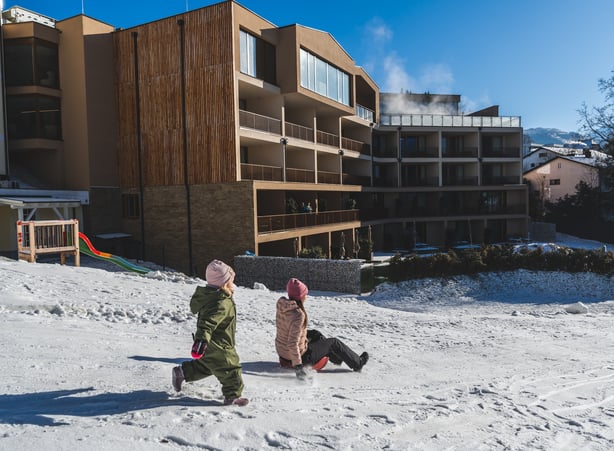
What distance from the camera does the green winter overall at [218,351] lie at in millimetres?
4656

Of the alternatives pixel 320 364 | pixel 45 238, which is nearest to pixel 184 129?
pixel 45 238

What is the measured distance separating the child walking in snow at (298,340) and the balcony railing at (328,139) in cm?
2320

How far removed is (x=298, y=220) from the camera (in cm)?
2420

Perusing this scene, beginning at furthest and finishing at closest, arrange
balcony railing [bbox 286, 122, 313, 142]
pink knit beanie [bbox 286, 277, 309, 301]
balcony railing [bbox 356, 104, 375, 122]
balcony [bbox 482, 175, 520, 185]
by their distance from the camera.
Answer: balcony [bbox 482, 175, 520, 185]
balcony railing [bbox 356, 104, 375, 122]
balcony railing [bbox 286, 122, 313, 142]
pink knit beanie [bbox 286, 277, 309, 301]

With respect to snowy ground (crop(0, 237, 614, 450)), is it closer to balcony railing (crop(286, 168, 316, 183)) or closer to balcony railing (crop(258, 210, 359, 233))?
balcony railing (crop(258, 210, 359, 233))

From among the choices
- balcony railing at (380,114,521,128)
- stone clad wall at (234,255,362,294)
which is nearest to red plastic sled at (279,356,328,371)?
stone clad wall at (234,255,362,294)

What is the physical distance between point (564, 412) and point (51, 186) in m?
23.7

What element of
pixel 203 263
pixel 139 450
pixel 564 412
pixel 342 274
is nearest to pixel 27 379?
pixel 139 450

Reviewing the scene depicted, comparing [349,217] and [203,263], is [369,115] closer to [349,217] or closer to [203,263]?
[349,217]

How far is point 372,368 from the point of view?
7.01 metres

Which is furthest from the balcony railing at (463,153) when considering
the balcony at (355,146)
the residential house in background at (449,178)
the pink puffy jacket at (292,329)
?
the pink puffy jacket at (292,329)

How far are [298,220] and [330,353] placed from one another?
58.5 feet

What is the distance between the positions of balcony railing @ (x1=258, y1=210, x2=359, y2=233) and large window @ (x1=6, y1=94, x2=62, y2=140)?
11.4 metres

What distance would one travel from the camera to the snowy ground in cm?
414
